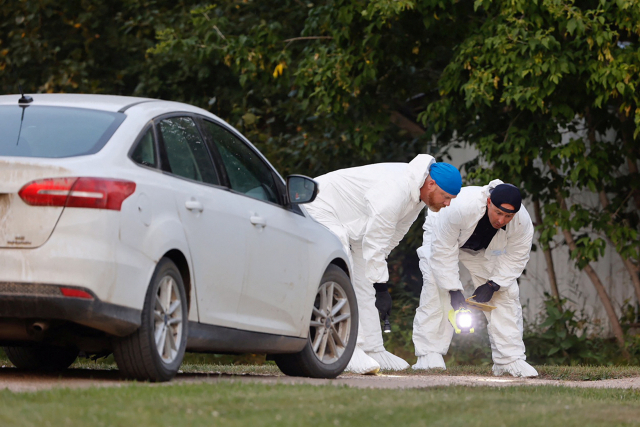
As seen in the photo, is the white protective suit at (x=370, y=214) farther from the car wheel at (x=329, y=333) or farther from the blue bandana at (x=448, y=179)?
the car wheel at (x=329, y=333)

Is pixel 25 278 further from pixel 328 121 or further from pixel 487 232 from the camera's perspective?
A: pixel 328 121

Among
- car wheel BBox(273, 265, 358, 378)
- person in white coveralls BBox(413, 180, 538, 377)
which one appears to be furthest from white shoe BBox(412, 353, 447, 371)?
car wheel BBox(273, 265, 358, 378)

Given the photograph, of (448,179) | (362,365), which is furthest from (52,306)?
(448,179)

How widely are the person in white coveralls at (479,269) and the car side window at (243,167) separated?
8.40ft

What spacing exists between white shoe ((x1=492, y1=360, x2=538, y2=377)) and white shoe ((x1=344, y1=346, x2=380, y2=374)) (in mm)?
1366

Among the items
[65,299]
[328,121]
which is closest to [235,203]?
[65,299]

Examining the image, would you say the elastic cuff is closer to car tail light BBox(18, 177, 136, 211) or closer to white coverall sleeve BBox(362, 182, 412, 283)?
white coverall sleeve BBox(362, 182, 412, 283)

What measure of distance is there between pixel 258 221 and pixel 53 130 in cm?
→ 135

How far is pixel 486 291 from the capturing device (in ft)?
29.5

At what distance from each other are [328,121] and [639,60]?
4748 mm

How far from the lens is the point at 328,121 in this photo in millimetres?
13938

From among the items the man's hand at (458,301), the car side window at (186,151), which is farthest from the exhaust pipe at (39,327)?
the man's hand at (458,301)

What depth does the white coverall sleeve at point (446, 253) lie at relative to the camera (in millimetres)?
8820

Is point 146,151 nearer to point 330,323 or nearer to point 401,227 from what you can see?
point 330,323
